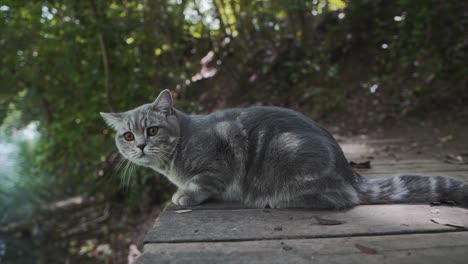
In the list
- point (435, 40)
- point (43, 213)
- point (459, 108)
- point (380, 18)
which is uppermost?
point (380, 18)

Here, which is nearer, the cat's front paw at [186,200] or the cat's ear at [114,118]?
the cat's front paw at [186,200]

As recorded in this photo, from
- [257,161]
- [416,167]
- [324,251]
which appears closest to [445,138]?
[416,167]

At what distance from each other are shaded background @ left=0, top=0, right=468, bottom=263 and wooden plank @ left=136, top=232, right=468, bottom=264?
6.56ft

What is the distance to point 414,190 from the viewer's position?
175 cm

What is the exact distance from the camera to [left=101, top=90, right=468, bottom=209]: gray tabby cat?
172cm

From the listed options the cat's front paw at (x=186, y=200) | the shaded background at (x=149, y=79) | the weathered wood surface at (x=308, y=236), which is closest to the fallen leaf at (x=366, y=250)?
the weathered wood surface at (x=308, y=236)

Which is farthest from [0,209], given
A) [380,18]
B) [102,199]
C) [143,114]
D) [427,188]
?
[380,18]

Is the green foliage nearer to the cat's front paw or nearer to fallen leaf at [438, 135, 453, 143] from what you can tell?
fallen leaf at [438, 135, 453, 143]

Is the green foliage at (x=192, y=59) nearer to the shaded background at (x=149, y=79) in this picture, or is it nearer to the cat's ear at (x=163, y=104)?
the shaded background at (x=149, y=79)

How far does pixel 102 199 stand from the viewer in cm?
556

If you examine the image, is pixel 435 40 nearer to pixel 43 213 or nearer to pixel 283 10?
pixel 283 10

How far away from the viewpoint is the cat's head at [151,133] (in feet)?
6.93

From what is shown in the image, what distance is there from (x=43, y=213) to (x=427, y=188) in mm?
5392

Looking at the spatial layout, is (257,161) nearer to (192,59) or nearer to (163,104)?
(163,104)
